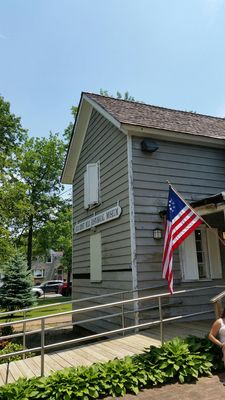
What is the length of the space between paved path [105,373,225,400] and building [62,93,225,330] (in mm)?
3264

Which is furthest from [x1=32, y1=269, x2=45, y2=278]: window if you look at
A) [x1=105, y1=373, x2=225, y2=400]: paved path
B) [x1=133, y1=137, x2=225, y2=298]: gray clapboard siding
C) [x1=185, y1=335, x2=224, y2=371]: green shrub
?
[x1=105, y1=373, x2=225, y2=400]: paved path

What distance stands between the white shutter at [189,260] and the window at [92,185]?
3.38m

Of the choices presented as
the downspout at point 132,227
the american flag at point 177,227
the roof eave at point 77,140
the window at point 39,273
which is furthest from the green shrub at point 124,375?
the window at point 39,273

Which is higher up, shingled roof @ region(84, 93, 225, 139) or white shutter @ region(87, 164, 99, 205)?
shingled roof @ region(84, 93, 225, 139)

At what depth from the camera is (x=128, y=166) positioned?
8.43 m

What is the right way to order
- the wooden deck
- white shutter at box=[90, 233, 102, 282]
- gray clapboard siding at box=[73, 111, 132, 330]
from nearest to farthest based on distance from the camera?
the wooden deck → gray clapboard siding at box=[73, 111, 132, 330] → white shutter at box=[90, 233, 102, 282]

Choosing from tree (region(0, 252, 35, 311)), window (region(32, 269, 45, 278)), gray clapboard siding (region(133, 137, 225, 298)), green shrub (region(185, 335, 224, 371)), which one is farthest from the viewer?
window (region(32, 269, 45, 278))

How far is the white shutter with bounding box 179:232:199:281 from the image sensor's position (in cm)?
822

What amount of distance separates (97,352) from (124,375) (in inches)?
59.4

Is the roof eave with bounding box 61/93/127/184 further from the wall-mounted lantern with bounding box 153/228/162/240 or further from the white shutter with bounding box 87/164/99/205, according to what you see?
the wall-mounted lantern with bounding box 153/228/162/240

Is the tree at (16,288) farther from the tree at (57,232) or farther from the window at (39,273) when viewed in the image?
the window at (39,273)

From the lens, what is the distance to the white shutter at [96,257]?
1001 cm

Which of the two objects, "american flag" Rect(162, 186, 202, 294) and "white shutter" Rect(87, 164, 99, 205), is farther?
"white shutter" Rect(87, 164, 99, 205)

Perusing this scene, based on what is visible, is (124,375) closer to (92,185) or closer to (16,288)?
(92,185)
